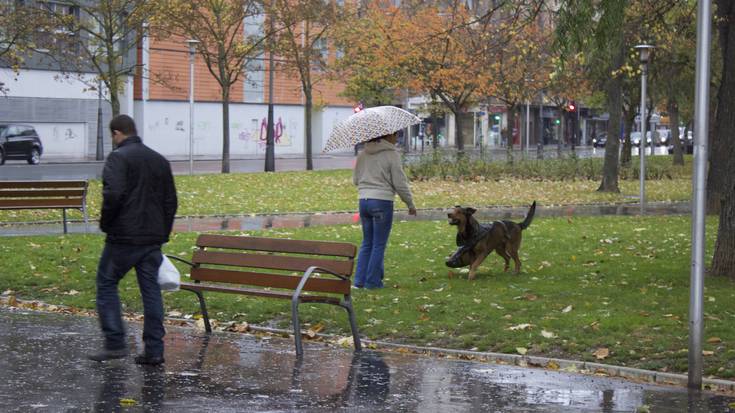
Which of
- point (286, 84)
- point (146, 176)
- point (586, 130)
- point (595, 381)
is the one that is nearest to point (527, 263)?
point (595, 381)

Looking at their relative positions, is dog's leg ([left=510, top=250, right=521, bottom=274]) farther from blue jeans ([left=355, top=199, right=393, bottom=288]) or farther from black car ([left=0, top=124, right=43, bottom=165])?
black car ([left=0, top=124, right=43, bottom=165])

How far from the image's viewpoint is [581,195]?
1122 inches

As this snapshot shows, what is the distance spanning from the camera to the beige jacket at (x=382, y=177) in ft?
37.6

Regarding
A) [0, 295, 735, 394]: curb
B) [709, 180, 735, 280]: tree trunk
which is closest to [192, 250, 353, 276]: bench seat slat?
[0, 295, 735, 394]: curb

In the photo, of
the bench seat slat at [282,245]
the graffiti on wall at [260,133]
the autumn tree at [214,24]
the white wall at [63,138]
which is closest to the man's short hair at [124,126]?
the bench seat slat at [282,245]

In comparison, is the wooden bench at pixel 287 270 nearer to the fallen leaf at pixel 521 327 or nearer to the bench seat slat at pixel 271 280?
the bench seat slat at pixel 271 280

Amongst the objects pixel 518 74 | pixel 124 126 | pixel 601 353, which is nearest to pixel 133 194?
pixel 124 126

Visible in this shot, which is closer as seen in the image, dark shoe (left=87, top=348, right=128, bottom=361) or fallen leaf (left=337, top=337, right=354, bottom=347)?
dark shoe (left=87, top=348, right=128, bottom=361)

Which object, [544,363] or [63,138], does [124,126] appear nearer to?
[544,363]

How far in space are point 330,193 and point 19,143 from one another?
21.9 metres

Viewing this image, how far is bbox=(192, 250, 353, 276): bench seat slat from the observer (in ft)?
28.7

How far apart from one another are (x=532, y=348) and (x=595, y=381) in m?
1.13

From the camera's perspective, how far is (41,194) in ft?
54.6

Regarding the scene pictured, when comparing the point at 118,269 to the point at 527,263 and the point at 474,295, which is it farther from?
the point at 527,263
